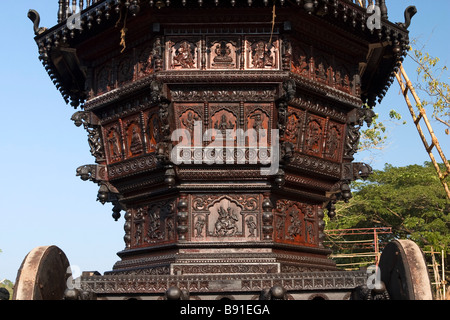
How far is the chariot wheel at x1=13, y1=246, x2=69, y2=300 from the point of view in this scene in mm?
9742

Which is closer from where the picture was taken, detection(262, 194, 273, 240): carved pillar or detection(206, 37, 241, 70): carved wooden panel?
detection(262, 194, 273, 240): carved pillar

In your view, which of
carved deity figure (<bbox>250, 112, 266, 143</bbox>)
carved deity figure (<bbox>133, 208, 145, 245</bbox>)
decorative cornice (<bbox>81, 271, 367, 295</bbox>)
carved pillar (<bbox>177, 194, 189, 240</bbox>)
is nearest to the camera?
decorative cornice (<bbox>81, 271, 367, 295</bbox>)

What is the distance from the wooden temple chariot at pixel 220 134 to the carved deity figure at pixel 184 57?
2cm

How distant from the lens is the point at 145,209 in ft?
40.3

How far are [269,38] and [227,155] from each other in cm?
225

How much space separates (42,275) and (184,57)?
445 cm

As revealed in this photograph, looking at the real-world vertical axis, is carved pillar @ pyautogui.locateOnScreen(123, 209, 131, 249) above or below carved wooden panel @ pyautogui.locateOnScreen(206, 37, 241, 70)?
below

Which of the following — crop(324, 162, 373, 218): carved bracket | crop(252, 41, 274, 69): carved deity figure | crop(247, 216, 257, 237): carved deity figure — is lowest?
crop(247, 216, 257, 237): carved deity figure

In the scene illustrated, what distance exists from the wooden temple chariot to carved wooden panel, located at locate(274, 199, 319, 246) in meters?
0.02

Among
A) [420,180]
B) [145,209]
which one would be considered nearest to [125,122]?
[145,209]

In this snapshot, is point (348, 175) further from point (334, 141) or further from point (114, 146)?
point (114, 146)

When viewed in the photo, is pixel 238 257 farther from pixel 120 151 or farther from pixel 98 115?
pixel 98 115

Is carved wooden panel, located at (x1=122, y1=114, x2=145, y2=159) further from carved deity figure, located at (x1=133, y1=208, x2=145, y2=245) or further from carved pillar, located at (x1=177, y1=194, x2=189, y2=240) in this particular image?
carved pillar, located at (x1=177, y1=194, x2=189, y2=240)

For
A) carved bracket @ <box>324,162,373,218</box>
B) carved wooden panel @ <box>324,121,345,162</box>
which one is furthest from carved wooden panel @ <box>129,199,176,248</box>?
carved bracket @ <box>324,162,373,218</box>
